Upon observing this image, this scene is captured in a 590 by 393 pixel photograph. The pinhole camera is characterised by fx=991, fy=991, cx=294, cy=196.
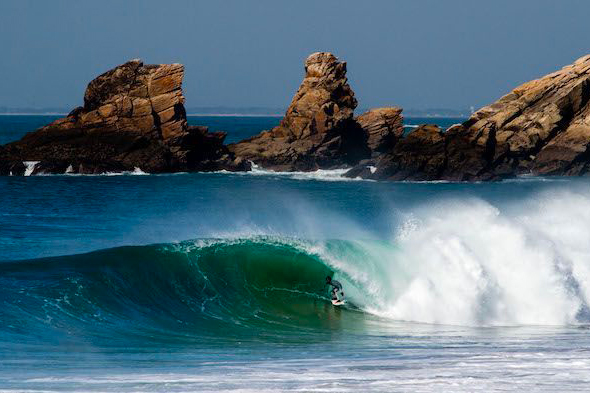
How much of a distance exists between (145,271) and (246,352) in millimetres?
6075

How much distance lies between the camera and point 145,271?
62.4 ft

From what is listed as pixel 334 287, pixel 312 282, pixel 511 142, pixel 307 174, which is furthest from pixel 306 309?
pixel 511 142

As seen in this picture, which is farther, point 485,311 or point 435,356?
point 485,311

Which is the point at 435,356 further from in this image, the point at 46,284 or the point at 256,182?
the point at 256,182

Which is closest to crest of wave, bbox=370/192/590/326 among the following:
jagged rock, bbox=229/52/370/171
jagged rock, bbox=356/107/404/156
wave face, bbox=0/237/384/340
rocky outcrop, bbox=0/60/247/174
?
wave face, bbox=0/237/384/340

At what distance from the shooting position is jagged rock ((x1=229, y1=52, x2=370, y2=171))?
61469mm

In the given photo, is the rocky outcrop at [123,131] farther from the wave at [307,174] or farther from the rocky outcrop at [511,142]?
the rocky outcrop at [511,142]

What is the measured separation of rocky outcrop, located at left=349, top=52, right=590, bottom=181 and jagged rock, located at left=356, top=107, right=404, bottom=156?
9.28 m

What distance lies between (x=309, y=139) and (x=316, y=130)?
71 cm

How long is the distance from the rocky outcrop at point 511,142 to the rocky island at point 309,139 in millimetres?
58

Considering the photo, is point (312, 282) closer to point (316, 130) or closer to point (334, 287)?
point (334, 287)

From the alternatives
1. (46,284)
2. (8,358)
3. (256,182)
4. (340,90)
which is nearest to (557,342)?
(8,358)

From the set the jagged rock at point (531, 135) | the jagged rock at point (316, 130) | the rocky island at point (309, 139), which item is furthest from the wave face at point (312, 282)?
the jagged rock at point (316, 130)

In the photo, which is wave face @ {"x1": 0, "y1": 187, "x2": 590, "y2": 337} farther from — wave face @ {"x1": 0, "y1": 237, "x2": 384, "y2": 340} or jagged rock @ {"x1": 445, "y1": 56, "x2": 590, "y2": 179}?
jagged rock @ {"x1": 445, "y1": 56, "x2": 590, "y2": 179}
